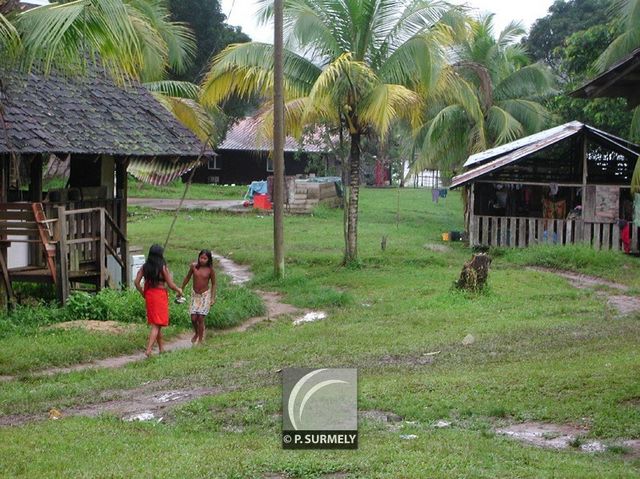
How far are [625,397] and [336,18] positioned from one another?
14.1 m

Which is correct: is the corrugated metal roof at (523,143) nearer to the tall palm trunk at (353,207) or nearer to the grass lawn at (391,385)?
the grass lawn at (391,385)

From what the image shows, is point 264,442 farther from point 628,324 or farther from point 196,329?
point 628,324

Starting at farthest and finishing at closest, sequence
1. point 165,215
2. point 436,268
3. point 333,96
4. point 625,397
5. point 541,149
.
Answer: point 165,215 < point 541,149 < point 436,268 < point 333,96 < point 625,397

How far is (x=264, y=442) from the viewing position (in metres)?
7.75

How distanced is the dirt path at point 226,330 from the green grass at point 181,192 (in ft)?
72.3

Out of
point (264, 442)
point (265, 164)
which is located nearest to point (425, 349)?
point (264, 442)

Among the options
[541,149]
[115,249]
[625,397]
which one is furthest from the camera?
[541,149]

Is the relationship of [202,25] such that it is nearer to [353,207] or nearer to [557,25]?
[557,25]

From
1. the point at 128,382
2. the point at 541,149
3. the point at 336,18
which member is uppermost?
the point at 336,18

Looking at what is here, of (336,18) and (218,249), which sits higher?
(336,18)

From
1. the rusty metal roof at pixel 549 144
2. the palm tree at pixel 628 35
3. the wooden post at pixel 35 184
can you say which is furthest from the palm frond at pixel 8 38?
the rusty metal roof at pixel 549 144

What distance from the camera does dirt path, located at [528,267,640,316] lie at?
16922mm

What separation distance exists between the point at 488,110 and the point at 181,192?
66.3 feet

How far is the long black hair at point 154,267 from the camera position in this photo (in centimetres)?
1284
